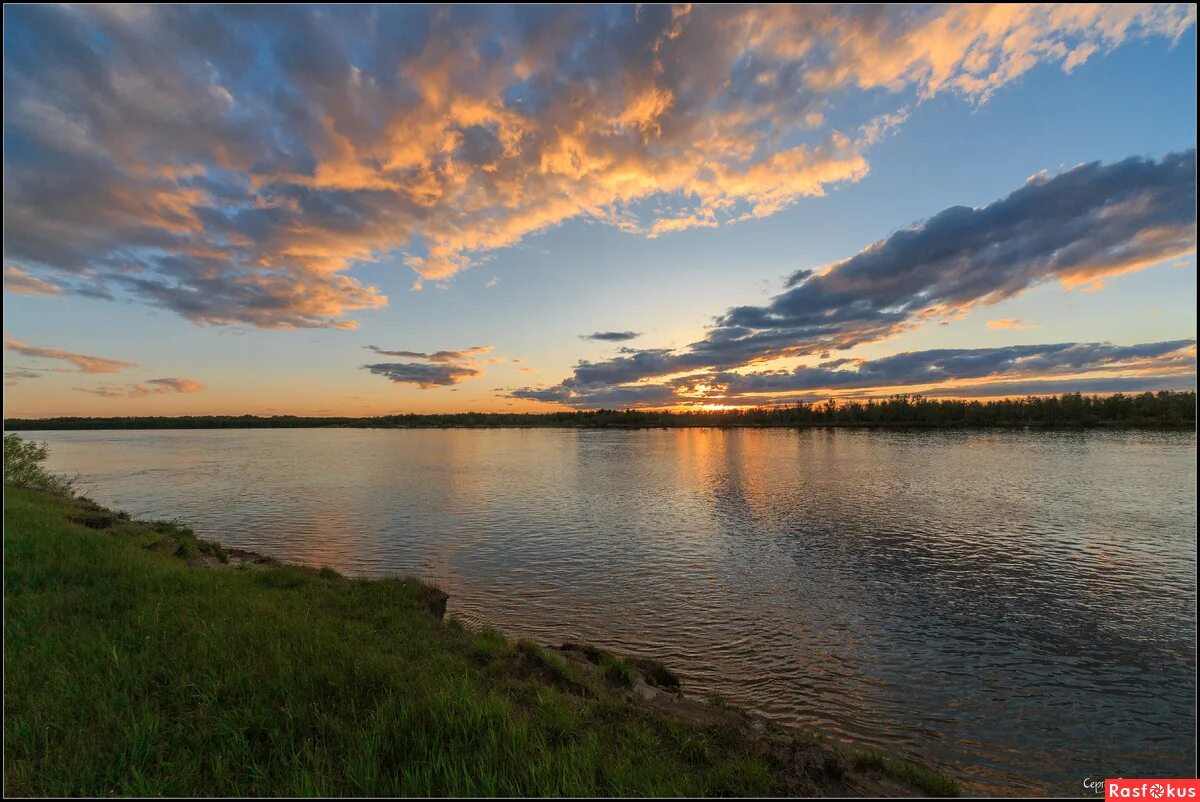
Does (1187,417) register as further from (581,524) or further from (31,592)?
(31,592)

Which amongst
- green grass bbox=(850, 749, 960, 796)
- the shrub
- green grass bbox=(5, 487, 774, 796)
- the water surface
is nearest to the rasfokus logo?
the water surface

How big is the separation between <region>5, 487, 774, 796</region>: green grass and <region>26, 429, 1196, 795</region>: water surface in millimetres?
5577

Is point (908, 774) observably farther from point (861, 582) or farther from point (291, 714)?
point (861, 582)

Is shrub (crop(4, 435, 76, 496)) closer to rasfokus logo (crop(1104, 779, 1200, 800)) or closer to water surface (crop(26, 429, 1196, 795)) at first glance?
water surface (crop(26, 429, 1196, 795))

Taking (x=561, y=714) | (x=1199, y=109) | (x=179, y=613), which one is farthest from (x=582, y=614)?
(x=1199, y=109)

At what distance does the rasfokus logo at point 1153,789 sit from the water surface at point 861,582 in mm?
744

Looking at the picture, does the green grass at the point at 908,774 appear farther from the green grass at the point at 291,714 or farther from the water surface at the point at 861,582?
the green grass at the point at 291,714

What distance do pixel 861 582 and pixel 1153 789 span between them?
41.5 ft

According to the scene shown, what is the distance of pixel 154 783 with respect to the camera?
6.08m

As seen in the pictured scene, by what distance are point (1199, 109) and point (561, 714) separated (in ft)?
41.0

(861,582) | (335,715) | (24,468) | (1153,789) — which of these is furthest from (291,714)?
(24,468)

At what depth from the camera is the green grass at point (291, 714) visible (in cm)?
633

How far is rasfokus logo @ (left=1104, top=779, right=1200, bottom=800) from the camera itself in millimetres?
8266

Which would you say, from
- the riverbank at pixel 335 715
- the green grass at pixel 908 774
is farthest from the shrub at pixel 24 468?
the green grass at pixel 908 774
